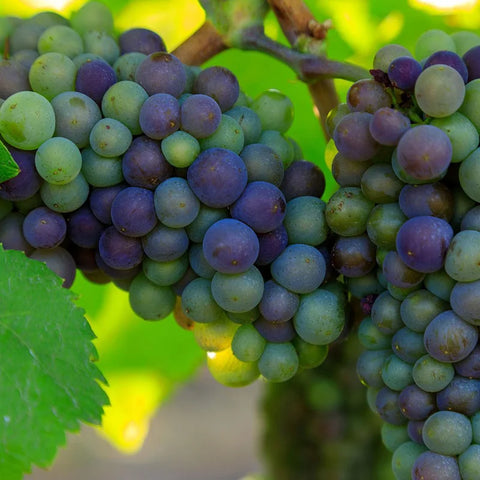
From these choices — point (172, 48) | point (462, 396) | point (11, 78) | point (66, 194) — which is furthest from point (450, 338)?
point (172, 48)

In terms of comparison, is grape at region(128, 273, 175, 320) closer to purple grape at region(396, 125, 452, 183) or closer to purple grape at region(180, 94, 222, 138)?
purple grape at region(180, 94, 222, 138)

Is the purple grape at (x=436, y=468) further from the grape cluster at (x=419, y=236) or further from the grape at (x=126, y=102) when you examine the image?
the grape at (x=126, y=102)

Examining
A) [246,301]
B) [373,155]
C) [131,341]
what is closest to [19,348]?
[246,301]

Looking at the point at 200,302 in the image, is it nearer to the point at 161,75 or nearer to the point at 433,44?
the point at 161,75

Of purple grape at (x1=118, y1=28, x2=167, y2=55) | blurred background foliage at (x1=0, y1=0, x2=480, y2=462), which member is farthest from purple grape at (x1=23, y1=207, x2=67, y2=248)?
blurred background foliage at (x1=0, y1=0, x2=480, y2=462)

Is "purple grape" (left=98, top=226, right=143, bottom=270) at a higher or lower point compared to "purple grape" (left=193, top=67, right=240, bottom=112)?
lower

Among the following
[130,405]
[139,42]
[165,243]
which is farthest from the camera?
[130,405]
